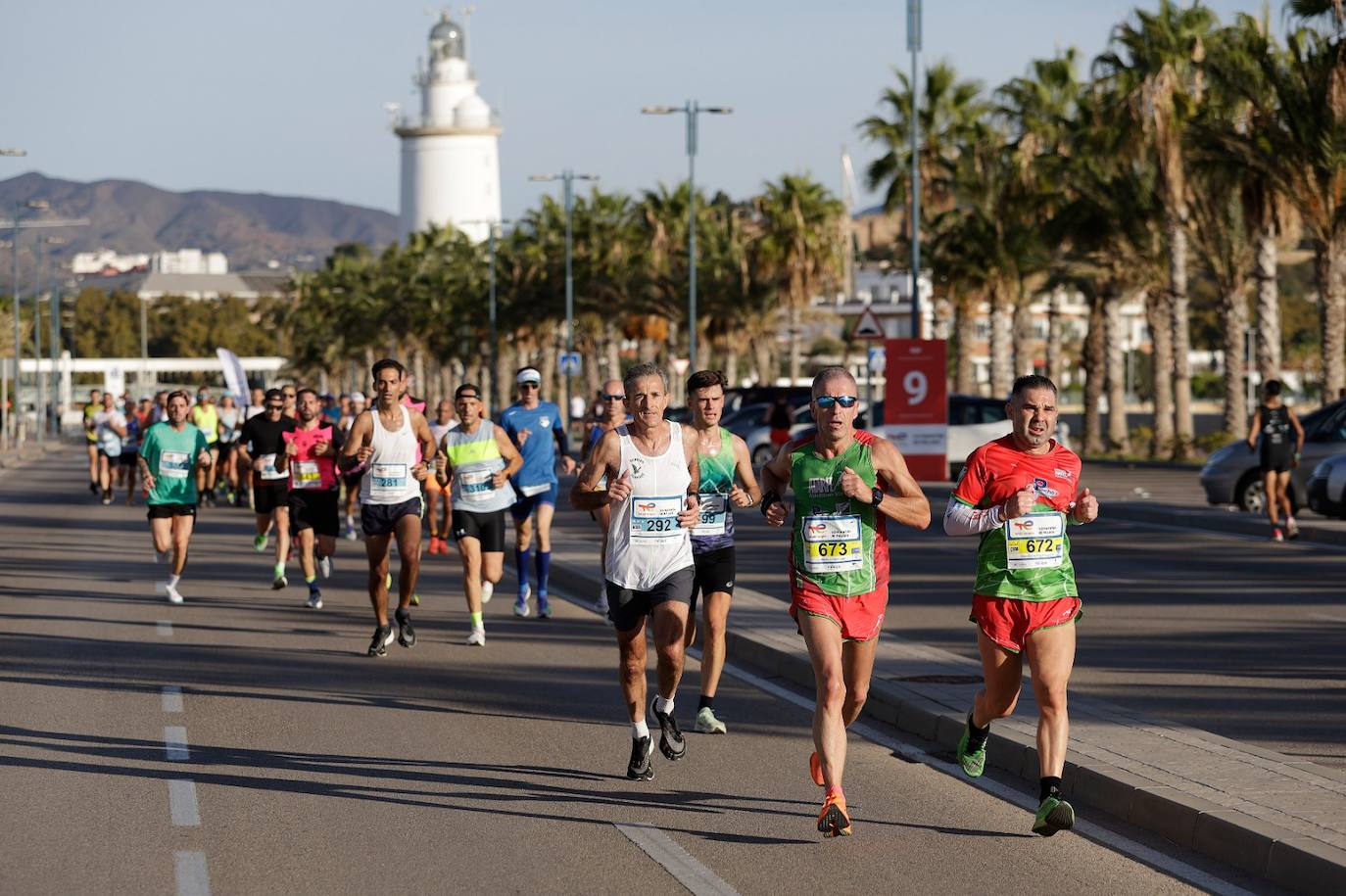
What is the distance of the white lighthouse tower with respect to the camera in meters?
122

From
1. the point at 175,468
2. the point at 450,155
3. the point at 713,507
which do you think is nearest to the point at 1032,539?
the point at 713,507

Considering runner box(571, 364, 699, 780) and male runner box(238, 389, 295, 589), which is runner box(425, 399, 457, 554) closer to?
male runner box(238, 389, 295, 589)

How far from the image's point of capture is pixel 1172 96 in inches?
1672

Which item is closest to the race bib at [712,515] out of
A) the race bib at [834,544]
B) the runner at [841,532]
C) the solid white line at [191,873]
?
the runner at [841,532]

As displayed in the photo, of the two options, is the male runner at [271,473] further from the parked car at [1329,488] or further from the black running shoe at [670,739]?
the parked car at [1329,488]

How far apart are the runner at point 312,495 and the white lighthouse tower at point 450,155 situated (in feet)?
340

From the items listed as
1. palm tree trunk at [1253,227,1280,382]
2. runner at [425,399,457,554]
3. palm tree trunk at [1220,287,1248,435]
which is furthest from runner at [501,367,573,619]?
palm tree trunk at [1220,287,1248,435]

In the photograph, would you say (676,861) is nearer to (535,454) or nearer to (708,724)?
(708,724)

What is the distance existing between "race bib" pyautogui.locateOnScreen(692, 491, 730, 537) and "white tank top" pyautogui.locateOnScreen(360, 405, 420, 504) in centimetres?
378

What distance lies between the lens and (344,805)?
27.6ft

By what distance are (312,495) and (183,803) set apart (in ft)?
28.4

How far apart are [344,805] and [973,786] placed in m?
2.73

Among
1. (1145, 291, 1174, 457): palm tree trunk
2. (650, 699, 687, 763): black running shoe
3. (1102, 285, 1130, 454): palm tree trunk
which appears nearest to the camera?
(650, 699, 687, 763): black running shoe

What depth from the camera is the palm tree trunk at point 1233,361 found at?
42.8 m
